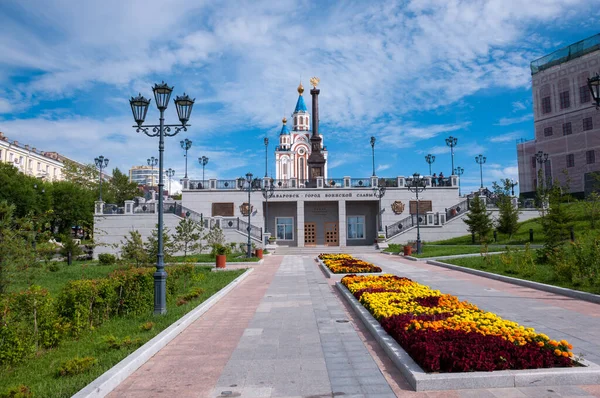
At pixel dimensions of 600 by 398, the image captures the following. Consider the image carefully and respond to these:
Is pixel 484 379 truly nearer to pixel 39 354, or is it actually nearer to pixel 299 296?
pixel 39 354

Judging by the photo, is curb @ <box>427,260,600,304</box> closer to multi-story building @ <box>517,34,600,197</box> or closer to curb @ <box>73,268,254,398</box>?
curb @ <box>73,268,254,398</box>

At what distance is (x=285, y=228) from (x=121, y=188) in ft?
129

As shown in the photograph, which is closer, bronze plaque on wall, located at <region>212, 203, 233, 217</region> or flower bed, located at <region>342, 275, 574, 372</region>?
flower bed, located at <region>342, 275, 574, 372</region>

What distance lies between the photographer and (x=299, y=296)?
42.3ft

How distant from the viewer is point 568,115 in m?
49.1

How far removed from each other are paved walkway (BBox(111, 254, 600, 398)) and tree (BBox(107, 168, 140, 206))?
205 feet

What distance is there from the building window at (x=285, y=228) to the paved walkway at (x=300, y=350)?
98.5 feet

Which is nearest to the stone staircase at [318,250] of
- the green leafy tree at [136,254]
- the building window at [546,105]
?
the green leafy tree at [136,254]

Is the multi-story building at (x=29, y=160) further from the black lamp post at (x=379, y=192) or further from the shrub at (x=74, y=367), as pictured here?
the shrub at (x=74, y=367)

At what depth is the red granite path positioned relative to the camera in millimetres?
5363

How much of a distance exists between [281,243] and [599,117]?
36546 millimetres

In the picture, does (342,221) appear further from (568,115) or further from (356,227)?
(568,115)

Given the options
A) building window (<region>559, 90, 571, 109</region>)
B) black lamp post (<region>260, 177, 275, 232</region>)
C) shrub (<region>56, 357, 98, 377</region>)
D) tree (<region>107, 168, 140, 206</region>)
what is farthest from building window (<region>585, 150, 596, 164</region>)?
tree (<region>107, 168, 140, 206</region>)

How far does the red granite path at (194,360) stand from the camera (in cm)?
536
